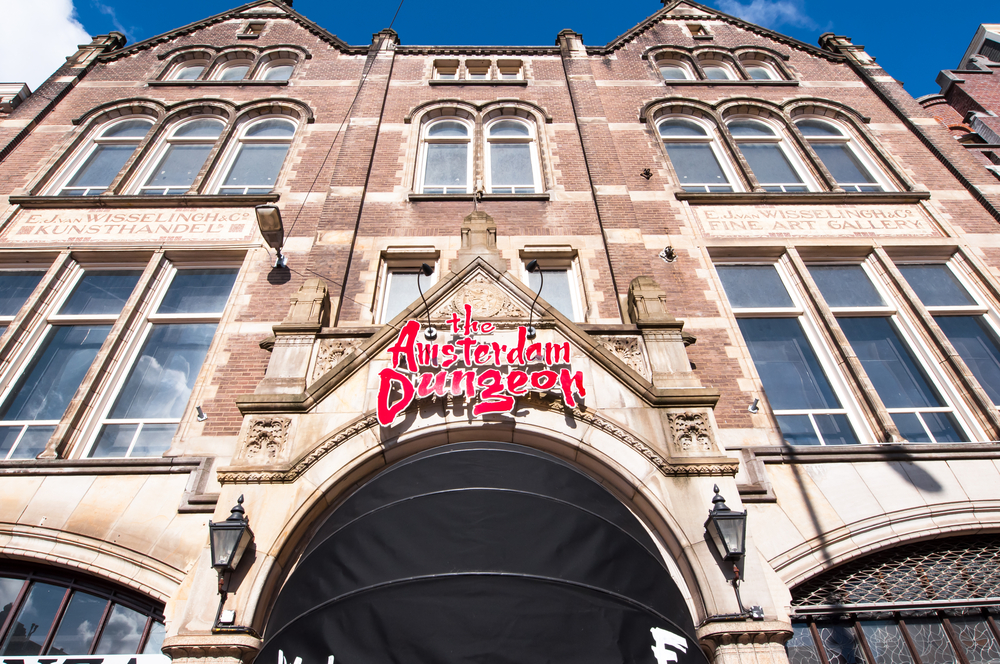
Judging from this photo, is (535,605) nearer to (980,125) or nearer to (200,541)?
(200,541)

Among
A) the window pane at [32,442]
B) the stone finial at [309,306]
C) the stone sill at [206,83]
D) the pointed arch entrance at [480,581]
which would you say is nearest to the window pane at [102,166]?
the stone sill at [206,83]

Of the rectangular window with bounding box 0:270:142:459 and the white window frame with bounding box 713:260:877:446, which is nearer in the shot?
the rectangular window with bounding box 0:270:142:459

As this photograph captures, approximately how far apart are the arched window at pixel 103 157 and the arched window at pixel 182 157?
0.87 metres

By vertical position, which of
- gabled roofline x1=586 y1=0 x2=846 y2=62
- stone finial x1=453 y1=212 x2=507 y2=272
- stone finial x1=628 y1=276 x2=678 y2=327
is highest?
gabled roofline x1=586 y1=0 x2=846 y2=62

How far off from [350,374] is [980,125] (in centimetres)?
2217

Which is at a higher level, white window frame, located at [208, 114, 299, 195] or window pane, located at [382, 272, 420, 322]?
white window frame, located at [208, 114, 299, 195]

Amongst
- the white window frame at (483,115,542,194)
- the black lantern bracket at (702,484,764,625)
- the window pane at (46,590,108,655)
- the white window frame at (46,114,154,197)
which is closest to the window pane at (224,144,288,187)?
the white window frame at (46,114,154,197)

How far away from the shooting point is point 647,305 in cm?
811

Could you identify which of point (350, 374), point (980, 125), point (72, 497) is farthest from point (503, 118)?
point (980, 125)

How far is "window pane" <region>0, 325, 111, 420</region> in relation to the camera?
869 centimetres

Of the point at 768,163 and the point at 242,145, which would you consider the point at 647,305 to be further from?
the point at 242,145

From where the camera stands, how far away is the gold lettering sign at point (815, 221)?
11.4 meters

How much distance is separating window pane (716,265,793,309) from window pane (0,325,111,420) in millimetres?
11270

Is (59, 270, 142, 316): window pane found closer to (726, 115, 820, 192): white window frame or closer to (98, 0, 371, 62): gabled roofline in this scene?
(98, 0, 371, 62): gabled roofline
